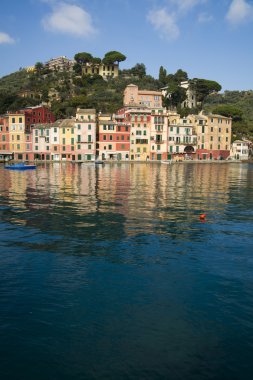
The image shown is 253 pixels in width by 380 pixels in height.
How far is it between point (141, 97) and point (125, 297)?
104 m

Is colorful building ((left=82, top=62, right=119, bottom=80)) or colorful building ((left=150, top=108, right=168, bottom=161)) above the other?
colorful building ((left=82, top=62, right=119, bottom=80))

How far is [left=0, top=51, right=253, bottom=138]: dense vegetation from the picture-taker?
10888cm

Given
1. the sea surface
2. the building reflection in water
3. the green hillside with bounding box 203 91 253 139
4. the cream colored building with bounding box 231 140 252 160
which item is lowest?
the sea surface

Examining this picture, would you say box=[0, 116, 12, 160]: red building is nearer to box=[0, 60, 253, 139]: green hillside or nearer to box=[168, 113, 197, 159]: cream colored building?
box=[0, 60, 253, 139]: green hillside

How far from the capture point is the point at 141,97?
10875 centimetres

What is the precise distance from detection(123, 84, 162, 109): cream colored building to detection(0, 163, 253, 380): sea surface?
9201 cm

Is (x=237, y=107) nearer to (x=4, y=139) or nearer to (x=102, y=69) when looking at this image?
(x=102, y=69)

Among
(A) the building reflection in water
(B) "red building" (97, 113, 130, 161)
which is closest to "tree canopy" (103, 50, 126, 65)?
(B) "red building" (97, 113, 130, 161)

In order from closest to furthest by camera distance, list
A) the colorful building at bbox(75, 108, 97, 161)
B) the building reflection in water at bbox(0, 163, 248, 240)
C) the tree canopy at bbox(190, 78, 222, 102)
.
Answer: the building reflection in water at bbox(0, 163, 248, 240) → the colorful building at bbox(75, 108, 97, 161) → the tree canopy at bbox(190, 78, 222, 102)

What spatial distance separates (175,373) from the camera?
6.96m

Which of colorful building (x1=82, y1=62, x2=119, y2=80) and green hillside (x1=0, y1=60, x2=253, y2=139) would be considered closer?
green hillside (x1=0, y1=60, x2=253, y2=139)

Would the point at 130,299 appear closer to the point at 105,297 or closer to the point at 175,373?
the point at 105,297

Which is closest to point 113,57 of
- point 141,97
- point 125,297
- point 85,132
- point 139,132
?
point 141,97

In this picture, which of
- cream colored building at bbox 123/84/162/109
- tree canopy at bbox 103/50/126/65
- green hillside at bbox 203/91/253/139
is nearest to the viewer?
cream colored building at bbox 123/84/162/109
